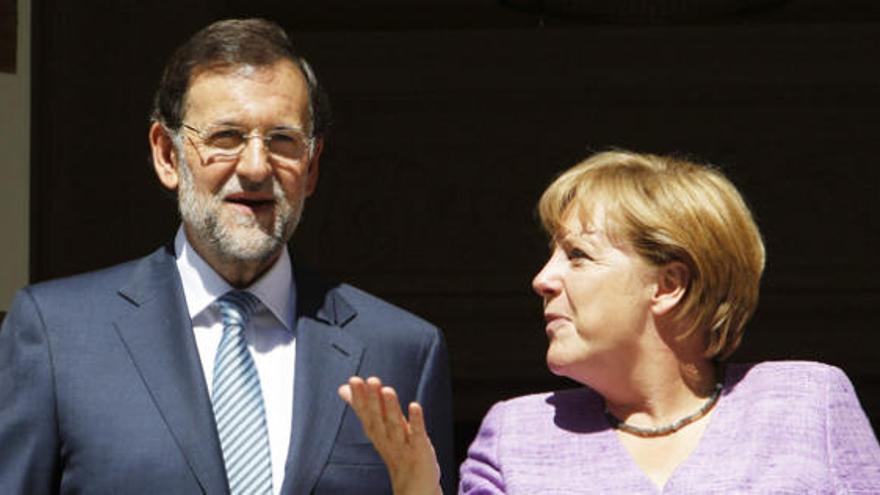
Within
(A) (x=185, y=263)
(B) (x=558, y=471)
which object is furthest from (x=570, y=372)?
(A) (x=185, y=263)

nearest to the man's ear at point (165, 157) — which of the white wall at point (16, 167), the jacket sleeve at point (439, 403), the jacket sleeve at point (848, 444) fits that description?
the jacket sleeve at point (439, 403)

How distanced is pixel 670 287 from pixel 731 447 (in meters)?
0.22

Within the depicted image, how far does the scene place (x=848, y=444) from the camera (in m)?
3.15

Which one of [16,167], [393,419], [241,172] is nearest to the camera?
[393,419]

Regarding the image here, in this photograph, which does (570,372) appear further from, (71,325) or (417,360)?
(71,325)

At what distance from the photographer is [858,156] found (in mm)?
5195

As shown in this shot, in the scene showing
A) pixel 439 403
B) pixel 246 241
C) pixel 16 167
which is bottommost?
pixel 16 167

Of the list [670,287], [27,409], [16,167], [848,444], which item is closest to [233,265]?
[27,409]

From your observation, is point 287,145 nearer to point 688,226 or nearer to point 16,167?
point 688,226

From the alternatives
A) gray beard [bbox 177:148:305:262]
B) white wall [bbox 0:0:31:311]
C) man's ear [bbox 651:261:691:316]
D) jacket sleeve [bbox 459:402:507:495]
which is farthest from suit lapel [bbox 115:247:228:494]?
white wall [bbox 0:0:31:311]

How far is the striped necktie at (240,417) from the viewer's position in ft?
10.6

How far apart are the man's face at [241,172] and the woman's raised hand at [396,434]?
370mm

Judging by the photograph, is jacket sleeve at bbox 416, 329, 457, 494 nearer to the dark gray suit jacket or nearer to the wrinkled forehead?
the dark gray suit jacket

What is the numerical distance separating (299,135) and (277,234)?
14 cm
